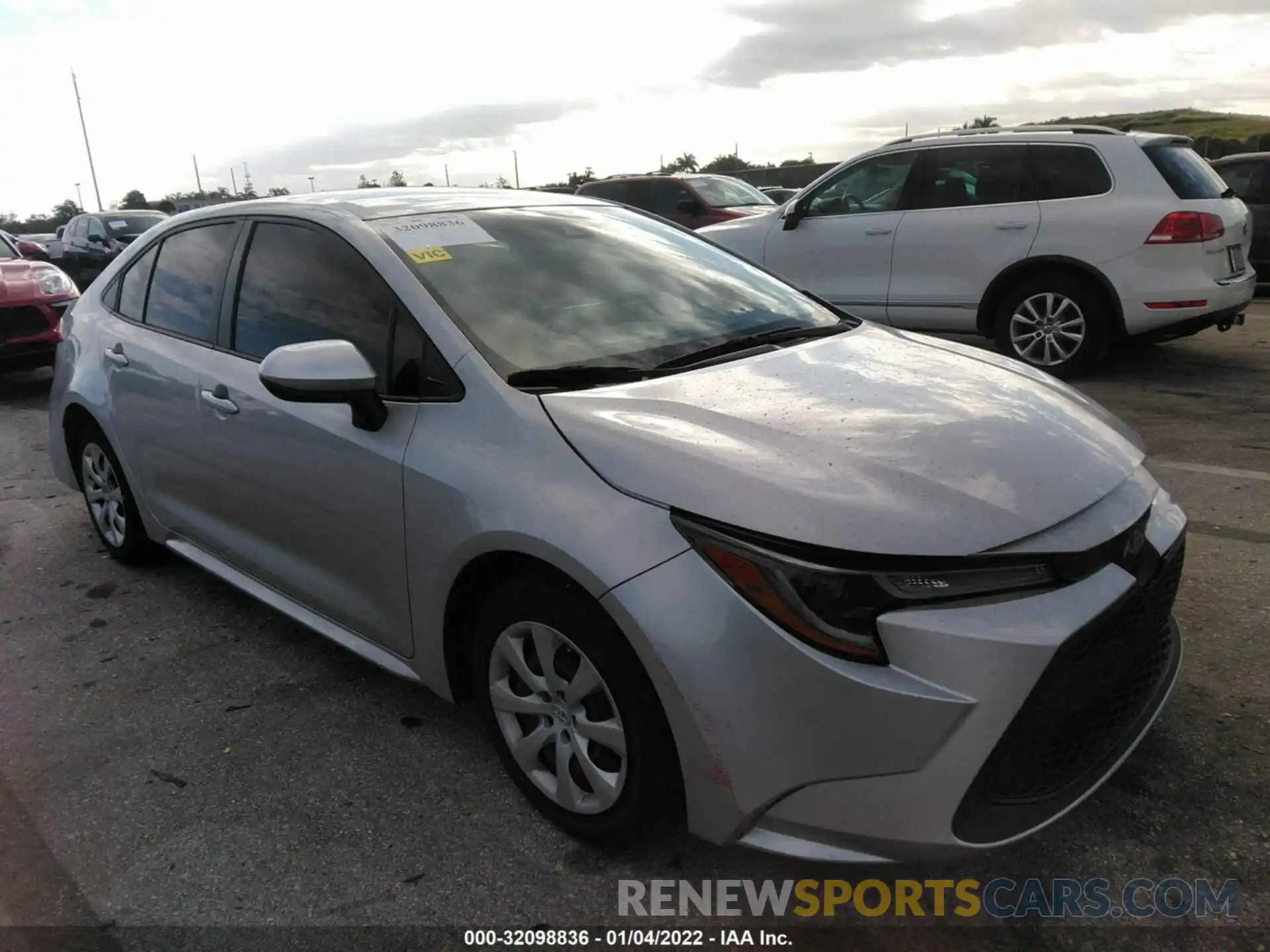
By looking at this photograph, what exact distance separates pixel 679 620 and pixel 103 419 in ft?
10.3

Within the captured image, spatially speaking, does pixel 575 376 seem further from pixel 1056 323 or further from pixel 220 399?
pixel 1056 323

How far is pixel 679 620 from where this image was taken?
6.30 feet

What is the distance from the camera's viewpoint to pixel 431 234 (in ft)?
9.52

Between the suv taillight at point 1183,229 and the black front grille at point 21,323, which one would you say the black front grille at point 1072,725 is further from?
the black front grille at point 21,323

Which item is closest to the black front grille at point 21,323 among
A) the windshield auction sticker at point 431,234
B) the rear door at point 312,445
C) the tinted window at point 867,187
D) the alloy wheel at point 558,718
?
the rear door at point 312,445

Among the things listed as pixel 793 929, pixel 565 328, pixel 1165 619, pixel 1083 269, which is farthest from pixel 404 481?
pixel 1083 269

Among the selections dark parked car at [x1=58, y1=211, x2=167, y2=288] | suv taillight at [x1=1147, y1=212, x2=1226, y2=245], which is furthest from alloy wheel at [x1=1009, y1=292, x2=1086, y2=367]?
dark parked car at [x1=58, y1=211, x2=167, y2=288]

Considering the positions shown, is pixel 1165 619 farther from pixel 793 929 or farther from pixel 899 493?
pixel 793 929

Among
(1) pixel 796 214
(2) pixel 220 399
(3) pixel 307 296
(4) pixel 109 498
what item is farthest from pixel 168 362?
(1) pixel 796 214

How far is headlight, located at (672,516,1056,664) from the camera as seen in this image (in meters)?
1.84

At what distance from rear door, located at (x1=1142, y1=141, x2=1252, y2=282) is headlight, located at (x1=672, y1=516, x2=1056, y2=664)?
578 cm

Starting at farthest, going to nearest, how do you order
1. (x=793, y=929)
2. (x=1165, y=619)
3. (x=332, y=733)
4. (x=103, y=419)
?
(x=103, y=419) → (x=332, y=733) → (x=1165, y=619) → (x=793, y=929)

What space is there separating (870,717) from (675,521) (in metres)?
0.53

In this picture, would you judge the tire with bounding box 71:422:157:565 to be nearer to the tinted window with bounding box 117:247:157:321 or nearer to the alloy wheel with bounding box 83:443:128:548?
the alloy wheel with bounding box 83:443:128:548
